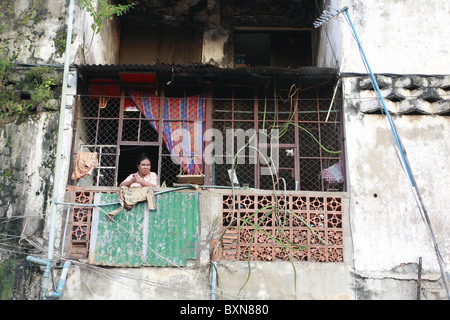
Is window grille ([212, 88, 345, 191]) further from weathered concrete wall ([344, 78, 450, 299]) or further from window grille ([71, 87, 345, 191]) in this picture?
weathered concrete wall ([344, 78, 450, 299])

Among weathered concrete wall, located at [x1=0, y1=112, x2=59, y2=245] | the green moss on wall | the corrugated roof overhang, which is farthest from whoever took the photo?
the corrugated roof overhang

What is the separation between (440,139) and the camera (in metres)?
7.83

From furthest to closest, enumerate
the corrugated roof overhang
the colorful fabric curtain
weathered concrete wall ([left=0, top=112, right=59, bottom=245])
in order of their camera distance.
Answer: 1. the colorful fabric curtain
2. the corrugated roof overhang
3. weathered concrete wall ([left=0, top=112, right=59, bottom=245])

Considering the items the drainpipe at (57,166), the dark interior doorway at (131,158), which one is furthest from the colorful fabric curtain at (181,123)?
the dark interior doorway at (131,158)

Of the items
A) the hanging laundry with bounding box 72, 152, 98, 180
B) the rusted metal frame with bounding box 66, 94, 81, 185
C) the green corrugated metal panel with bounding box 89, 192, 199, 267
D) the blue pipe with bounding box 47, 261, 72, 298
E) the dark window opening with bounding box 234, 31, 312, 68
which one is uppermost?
the dark window opening with bounding box 234, 31, 312, 68

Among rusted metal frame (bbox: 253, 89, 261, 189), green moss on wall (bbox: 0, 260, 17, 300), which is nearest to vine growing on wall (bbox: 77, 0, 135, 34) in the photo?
rusted metal frame (bbox: 253, 89, 261, 189)

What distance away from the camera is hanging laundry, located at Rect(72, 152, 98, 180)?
7719mm

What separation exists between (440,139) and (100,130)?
5556 mm

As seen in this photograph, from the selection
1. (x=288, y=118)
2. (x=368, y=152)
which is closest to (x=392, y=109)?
(x=368, y=152)

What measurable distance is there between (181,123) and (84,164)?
5.57 feet

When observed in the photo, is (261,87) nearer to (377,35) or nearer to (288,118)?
(288,118)

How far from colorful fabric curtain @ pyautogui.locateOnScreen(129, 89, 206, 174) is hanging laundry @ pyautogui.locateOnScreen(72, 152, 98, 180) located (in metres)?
1.12

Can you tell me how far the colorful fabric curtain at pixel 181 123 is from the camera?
8.12 metres

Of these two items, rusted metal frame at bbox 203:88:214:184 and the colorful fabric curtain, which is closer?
rusted metal frame at bbox 203:88:214:184
